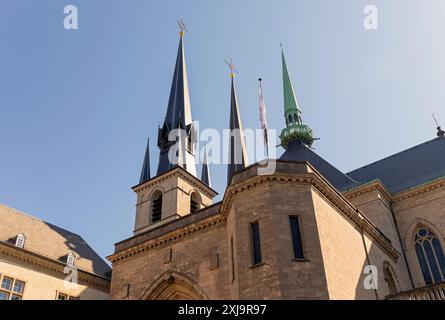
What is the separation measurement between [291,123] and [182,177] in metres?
11.3

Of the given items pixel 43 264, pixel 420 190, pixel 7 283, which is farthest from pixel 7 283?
pixel 420 190

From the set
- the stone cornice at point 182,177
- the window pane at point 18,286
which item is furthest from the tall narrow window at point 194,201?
the window pane at point 18,286

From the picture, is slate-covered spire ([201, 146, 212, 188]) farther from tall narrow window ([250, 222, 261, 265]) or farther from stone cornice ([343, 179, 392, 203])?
tall narrow window ([250, 222, 261, 265])

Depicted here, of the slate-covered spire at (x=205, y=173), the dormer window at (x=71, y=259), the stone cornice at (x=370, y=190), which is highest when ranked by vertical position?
the slate-covered spire at (x=205, y=173)

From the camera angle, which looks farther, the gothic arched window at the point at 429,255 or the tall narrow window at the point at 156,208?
the tall narrow window at the point at 156,208

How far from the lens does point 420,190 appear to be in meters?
23.2

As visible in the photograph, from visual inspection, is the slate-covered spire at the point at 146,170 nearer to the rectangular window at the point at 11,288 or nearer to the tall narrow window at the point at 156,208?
the tall narrow window at the point at 156,208

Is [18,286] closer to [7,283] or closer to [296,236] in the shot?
[7,283]

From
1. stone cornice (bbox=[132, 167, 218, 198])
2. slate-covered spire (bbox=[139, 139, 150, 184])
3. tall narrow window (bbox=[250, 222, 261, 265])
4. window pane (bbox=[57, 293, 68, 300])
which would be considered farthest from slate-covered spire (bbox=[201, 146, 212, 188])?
tall narrow window (bbox=[250, 222, 261, 265])

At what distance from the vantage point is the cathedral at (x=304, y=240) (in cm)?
1326

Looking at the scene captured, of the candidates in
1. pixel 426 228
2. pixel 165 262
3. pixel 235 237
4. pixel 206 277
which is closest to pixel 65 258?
pixel 165 262

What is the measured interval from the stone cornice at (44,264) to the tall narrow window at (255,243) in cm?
1604

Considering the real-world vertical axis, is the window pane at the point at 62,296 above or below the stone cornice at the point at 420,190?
below

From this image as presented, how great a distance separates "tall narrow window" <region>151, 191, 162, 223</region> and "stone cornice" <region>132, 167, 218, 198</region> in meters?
1.05
